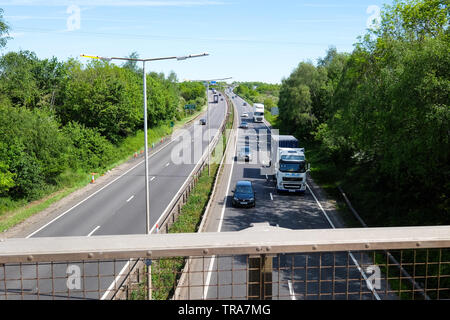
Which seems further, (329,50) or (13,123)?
(329,50)

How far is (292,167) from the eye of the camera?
32.6m

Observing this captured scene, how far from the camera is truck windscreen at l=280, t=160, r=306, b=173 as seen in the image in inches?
1278

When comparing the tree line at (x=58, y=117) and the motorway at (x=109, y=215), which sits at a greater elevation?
the tree line at (x=58, y=117)

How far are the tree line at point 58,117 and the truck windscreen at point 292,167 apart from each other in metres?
17.6

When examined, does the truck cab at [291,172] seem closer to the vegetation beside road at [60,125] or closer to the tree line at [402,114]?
the tree line at [402,114]

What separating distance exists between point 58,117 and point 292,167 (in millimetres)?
28712

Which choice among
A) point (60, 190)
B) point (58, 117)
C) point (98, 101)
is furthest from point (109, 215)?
point (58, 117)

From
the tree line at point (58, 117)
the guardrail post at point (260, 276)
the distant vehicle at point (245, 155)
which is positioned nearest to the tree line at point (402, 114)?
the distant vehicle at point (245, 155)

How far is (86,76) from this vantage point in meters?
48.6

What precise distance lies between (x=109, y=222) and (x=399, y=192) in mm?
17546

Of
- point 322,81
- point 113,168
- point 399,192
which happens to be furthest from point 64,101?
point 399,192

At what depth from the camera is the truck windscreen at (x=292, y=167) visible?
32.5 metres

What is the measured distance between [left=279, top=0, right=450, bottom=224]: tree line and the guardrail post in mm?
15710
